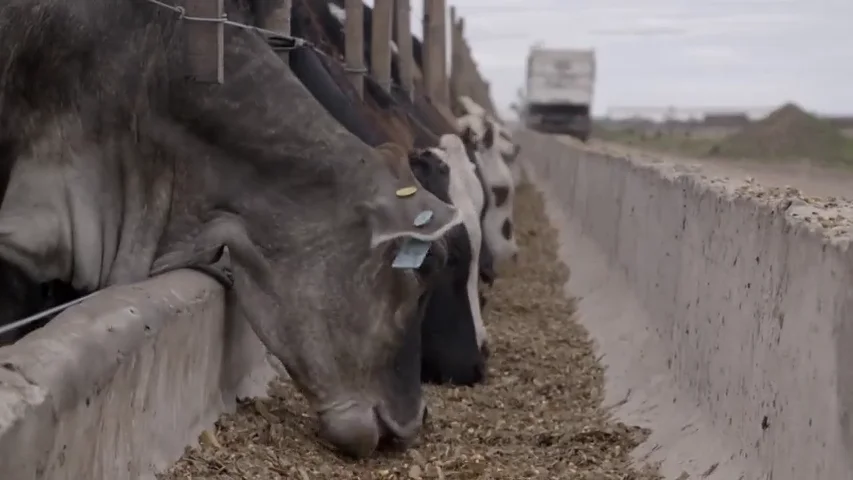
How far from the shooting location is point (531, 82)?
53219 mm

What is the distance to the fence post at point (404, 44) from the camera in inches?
518

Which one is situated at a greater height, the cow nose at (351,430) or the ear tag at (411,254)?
the ear tag at (411,254)

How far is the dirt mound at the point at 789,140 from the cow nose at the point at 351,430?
103ft

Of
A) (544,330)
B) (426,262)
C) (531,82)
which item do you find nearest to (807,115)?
(531,82)

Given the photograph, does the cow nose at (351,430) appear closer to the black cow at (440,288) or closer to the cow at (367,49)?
the black cow at (440,288)

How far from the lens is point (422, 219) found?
18.6 ft

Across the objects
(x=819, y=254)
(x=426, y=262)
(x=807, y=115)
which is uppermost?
(x=819, y=254)

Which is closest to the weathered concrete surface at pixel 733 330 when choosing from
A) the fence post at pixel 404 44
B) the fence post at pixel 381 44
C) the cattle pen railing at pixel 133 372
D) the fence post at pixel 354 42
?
the cattle pen railing at pixel 133 372

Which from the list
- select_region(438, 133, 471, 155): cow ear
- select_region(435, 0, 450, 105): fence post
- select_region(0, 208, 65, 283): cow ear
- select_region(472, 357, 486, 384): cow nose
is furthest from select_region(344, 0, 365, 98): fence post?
select_region(435, 0, 450, 105): fence post

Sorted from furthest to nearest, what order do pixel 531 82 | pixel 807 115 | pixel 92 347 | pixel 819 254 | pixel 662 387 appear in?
1. pixel 531 82
2. pixel 807 115
3. pixel 662 387
4. pixel 819 254
5. pixel 92 347

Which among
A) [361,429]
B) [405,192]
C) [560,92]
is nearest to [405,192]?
[405,192]

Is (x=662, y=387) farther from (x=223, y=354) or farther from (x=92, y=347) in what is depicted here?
(x=92, y=347)

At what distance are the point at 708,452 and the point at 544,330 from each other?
4.08 m

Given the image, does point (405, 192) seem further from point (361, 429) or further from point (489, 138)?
point (489, 138)
